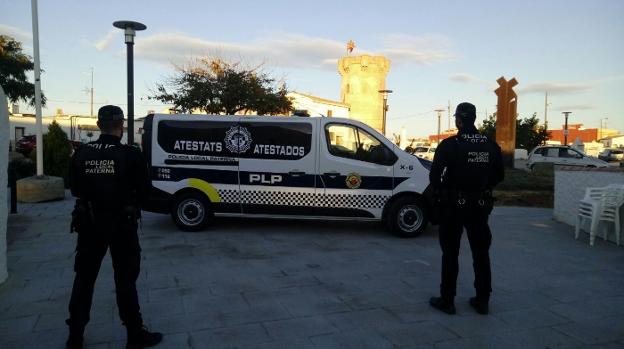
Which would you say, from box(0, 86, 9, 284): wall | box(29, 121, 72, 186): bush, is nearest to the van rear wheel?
box(0, 86, 9, 284): wall

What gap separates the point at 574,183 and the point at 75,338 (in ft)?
27.4

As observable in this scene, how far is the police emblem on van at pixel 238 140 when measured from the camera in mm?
7562

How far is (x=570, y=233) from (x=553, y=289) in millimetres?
3711

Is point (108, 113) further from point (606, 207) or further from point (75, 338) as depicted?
point (606, 207)

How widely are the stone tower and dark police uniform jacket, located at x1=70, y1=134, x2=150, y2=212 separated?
57906 millimetres

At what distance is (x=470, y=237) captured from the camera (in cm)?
418

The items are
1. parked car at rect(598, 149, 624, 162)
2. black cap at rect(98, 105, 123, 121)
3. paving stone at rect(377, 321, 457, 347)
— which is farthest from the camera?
parked car at rect(598, 149, 624, 162)

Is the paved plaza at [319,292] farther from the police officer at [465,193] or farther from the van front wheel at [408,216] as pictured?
the police officer at [465,193]

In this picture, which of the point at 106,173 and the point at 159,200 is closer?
the point at 106,173

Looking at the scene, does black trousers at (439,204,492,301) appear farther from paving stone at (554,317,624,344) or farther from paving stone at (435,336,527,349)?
paving stone at (554,317,624,344)

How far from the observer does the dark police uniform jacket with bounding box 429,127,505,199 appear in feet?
13.3

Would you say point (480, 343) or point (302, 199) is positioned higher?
point (302, 199)

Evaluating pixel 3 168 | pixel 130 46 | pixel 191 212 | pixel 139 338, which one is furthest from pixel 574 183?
pixel 130 46

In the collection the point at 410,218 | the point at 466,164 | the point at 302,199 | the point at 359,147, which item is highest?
the point at 359,147
